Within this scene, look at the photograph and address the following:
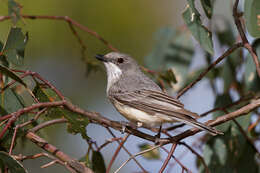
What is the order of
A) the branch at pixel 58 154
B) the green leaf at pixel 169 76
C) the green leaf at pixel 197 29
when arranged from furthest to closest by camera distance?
1. the green leaf at pixel 169 76
2. the green leaf at pixel 197 29
3. the branch at pixel 58 154

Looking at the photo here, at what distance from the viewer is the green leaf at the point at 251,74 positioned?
12.7ft

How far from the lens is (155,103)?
3.79 m

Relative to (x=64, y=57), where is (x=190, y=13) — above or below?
above

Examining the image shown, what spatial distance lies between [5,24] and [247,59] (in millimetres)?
2963

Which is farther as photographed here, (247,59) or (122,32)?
(122,32)

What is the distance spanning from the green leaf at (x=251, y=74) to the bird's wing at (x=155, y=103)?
84cm

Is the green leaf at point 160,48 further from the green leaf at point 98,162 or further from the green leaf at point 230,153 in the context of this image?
the green leaf at point 98,162

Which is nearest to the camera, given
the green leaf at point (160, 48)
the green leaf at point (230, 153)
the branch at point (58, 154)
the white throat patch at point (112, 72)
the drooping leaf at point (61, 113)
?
the branch at point (58, 154)

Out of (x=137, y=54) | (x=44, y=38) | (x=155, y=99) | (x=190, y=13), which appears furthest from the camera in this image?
(x=137, y=54)

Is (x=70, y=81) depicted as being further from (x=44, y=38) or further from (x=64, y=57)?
(x=44, y=38)

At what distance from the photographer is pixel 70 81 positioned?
6.12 m

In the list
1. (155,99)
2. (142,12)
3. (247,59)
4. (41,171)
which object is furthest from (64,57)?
(247,59)

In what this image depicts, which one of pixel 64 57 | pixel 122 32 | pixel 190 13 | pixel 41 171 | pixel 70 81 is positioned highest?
pixel 190 13

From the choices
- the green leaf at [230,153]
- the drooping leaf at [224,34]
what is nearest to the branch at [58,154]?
the green leaf at [230,153]
